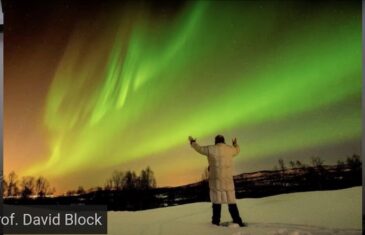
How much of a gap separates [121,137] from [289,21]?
1375 millimetres

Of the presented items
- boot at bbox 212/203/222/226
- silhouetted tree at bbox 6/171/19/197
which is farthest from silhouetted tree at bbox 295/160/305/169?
silhouetted tree at bbox 6/171/19/197

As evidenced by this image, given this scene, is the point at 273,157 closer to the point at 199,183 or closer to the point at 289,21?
the point at 199,183

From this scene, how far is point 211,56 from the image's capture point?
2891 millimetres

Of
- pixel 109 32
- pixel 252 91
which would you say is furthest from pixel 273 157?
pixel 109 32

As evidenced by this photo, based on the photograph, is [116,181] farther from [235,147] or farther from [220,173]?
[235,147]

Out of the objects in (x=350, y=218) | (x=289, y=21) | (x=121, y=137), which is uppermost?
(x=289, y=21)

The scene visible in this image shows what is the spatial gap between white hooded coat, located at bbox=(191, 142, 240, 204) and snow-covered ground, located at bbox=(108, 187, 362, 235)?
0.25ft

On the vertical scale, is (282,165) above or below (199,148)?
below

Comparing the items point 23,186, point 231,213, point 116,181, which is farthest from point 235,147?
point 23,186

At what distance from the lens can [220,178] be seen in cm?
284

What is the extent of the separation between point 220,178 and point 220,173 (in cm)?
3

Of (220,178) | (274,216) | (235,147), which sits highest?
(235,147)

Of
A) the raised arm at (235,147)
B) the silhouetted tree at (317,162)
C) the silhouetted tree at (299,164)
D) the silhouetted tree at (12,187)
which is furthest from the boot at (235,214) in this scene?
the silhouetted tree at (12,187)

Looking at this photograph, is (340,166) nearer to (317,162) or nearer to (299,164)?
(317,162)
